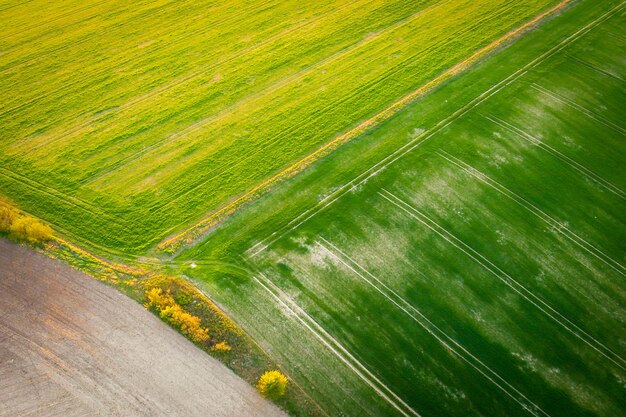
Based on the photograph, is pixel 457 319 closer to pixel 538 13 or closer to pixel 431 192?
pixel 431 192

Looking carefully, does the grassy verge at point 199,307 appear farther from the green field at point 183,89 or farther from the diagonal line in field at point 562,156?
the diagonal line in field at point 562,156

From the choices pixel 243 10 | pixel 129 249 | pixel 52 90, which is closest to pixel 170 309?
pixel 129 249

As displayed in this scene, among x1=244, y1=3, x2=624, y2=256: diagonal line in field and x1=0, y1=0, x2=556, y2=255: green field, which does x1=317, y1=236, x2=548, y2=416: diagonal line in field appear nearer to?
x1=244, y1=3, x2=624, y2=256: diagonal line in field

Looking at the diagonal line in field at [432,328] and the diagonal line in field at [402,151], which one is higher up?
the diagonal line in field at [402,151]

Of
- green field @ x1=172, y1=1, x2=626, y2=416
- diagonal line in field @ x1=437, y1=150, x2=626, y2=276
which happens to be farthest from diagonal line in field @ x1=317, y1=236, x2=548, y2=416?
diagonal line in field @ x1=437, y1=150, x2=626, y2=276

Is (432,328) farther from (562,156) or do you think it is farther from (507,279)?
(562,156)

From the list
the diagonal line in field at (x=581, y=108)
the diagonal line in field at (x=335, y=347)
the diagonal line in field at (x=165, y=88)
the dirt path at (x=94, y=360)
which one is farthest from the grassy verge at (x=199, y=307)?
the diagonal line in field at (x=581, y=108)
